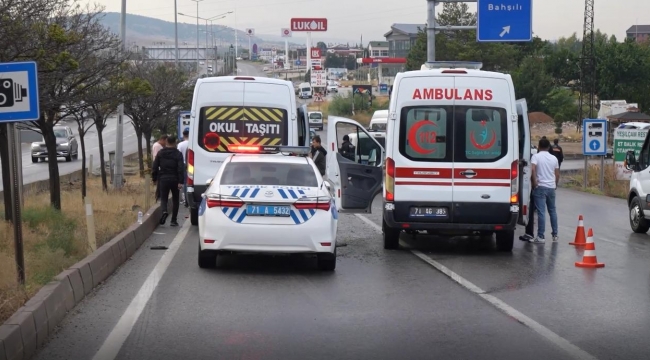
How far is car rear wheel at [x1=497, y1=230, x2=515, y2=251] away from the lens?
15.2 m

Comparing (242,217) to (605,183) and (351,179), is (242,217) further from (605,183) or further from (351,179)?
(605,183)

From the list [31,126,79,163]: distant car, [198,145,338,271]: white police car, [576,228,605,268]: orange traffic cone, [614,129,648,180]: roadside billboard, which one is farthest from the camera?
[31,126,79,163]: distant car

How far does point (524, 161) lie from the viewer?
51.6ft

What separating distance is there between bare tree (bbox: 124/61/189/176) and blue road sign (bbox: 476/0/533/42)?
11.3 meters

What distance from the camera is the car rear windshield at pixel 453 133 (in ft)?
48.9

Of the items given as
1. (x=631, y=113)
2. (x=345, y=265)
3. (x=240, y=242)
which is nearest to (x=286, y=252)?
(x=240, y=242)

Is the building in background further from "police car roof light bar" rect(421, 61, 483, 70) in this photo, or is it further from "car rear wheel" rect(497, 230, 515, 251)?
"car rear wheel" rect(497, 230, 515, 251)

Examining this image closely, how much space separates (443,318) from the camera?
9.82 meters

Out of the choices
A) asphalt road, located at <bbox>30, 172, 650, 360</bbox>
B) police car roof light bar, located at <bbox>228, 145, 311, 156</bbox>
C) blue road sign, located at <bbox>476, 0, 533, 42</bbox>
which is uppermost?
blue road sign, located at <bbox>476, 0, 533, 42</bbox>

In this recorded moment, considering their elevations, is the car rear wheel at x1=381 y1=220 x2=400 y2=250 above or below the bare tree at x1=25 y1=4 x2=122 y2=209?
below

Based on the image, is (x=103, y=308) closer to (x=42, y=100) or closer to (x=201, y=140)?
(x=42, y=100)

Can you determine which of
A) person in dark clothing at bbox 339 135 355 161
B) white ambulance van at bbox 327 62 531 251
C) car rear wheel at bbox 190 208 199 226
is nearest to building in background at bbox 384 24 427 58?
person in dark clothing at bbox 339 135 355 161

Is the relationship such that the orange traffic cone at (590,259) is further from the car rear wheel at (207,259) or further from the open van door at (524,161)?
the car rear wheel at (207,259)

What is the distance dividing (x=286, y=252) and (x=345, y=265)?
148 centimetres
